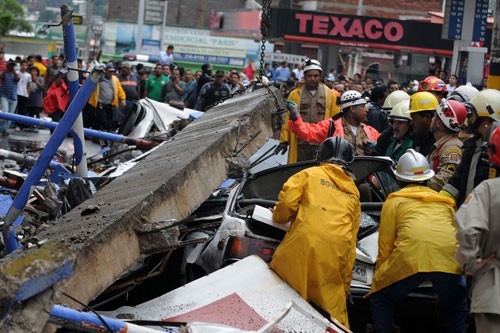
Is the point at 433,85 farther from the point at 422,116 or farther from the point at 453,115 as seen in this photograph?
the point at 453,115

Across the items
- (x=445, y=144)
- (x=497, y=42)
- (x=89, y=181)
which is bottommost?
(x=89, y=181)

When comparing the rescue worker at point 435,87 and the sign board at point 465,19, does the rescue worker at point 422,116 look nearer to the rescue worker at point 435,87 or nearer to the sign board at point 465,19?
the rescue worker at point 435,87

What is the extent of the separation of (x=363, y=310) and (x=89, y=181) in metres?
2.91

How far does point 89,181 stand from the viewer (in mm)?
9258

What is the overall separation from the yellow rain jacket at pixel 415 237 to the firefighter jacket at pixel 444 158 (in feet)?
2.88

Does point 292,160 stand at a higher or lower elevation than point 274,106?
lower

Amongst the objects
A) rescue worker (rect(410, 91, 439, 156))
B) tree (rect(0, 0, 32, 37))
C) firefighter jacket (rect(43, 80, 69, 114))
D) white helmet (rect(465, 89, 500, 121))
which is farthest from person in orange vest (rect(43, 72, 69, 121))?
tree (rect(0, 0, 32, 37))

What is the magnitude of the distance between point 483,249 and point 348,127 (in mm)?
4664

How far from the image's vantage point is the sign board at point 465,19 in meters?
19.4

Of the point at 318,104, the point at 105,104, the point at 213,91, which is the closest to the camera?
the point at 318,104

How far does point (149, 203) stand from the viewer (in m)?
6.76

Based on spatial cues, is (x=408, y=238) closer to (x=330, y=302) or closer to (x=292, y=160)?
(x=330, y=302)

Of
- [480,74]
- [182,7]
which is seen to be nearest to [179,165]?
[480,74]

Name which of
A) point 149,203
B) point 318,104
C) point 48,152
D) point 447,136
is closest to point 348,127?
point 318,104
